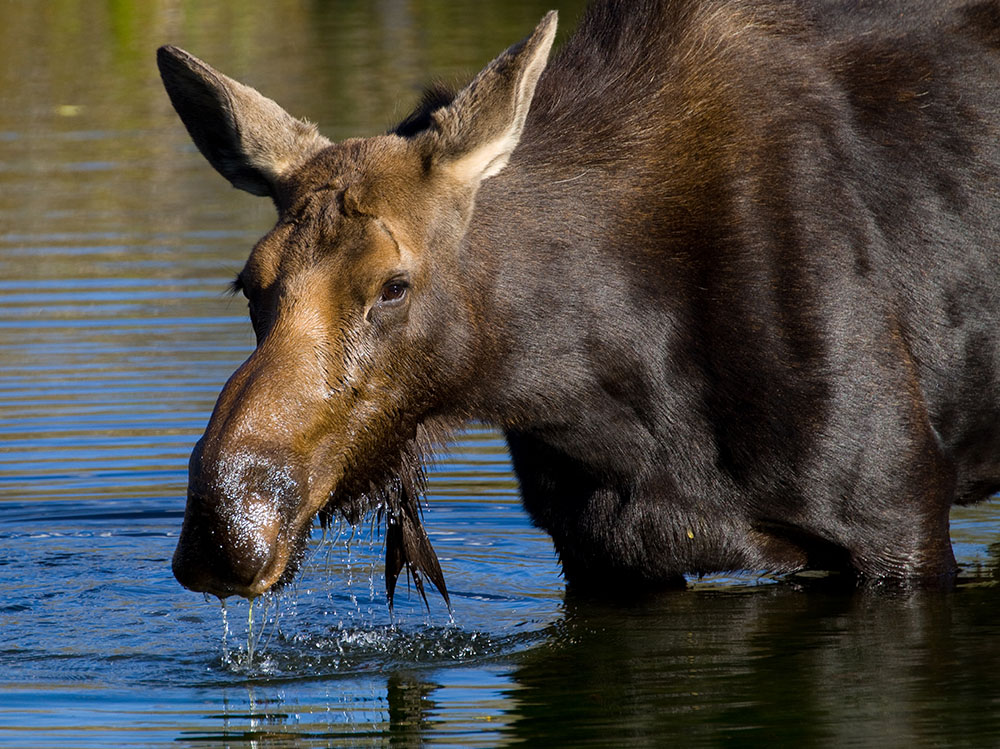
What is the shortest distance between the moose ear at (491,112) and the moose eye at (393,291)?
17.9 inches

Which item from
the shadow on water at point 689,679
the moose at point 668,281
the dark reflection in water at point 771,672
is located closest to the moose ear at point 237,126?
the moose at point 668,281

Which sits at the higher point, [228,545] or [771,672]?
[228,545]

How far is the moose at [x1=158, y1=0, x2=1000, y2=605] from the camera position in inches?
219

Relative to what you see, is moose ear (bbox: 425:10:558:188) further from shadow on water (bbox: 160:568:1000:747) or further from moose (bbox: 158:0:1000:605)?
shadow on water (bbox: 160:568:1000:747)

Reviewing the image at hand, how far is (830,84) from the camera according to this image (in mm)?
6469

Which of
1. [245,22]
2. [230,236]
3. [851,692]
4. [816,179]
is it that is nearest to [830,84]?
[816,179]

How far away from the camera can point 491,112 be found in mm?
5617

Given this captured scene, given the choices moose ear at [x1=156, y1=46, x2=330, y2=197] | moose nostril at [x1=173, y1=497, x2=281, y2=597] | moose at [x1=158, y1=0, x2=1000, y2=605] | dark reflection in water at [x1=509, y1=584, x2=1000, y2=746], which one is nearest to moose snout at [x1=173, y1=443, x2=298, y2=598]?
moose nostril at [x1=173, y1=497, x2=281, y2=597]

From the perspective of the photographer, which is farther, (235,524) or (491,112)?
(491,112)

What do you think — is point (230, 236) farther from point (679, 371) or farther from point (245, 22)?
point (245, 22)

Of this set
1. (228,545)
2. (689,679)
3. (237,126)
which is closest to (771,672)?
(689,679)

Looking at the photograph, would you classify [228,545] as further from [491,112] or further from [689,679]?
[689,679]

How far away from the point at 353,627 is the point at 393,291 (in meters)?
1.74

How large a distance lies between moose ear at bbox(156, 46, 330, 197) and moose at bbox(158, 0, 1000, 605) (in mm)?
11
